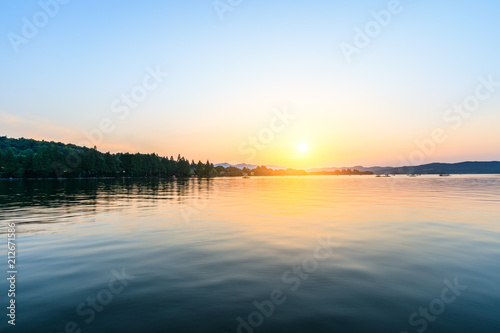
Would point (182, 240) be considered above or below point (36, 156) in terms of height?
below

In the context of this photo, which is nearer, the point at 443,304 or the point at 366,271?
the point at 443,304

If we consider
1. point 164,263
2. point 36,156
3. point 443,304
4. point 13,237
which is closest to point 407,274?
point 443,304

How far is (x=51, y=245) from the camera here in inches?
689

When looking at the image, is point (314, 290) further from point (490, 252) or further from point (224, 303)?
point (490, 252)

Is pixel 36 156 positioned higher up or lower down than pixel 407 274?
higher up

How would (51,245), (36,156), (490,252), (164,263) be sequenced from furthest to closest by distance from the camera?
(36,156), (51,245), (490,252), (164,263)

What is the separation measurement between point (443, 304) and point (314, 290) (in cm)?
447

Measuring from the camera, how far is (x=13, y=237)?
19.1 meters

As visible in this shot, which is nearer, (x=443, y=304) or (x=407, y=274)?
(x=443, y=304)

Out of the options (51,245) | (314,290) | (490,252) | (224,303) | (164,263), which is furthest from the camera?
(51,245)

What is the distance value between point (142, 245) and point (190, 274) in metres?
6.87

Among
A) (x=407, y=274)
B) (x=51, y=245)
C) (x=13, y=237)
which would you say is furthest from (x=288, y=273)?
(x=13, y=237)

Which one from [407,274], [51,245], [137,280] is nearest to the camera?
[137,280]

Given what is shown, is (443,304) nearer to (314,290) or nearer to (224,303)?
(314,290)
